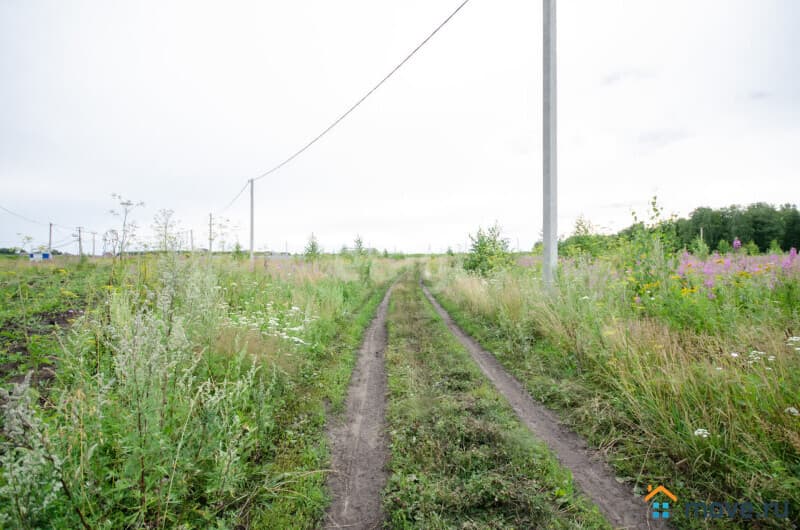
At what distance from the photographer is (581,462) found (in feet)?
10.6

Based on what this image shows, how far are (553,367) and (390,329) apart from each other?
4.13 m

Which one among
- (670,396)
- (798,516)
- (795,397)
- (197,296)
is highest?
(197,296)

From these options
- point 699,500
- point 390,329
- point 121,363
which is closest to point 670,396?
point 699,500

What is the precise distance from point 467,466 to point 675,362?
274 cm

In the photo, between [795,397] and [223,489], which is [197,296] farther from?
[795,397]

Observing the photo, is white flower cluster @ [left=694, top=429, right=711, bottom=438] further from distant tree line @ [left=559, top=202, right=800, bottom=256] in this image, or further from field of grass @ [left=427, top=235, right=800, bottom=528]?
distant tree line @ [left=559, top=202, right=800, bottom=256]

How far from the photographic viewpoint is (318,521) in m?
2.57

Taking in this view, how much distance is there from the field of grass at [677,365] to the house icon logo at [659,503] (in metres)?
0.08

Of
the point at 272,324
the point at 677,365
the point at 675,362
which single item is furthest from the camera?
the point at 272,324

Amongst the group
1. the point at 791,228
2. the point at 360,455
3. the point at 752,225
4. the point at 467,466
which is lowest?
the point at 360,455

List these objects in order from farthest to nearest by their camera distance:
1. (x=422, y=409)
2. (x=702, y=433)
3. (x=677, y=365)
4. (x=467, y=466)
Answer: (x=422, y=409), (x=677, y=365), (x=467, y=466), (x=702, y=433)

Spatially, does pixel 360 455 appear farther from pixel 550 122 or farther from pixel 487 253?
pixel 487 253

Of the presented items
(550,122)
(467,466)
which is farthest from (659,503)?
(550,122)

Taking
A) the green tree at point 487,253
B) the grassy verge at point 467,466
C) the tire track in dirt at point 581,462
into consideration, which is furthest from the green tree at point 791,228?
the grassy verge at point 467,466
